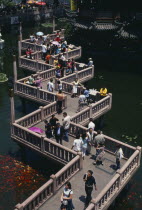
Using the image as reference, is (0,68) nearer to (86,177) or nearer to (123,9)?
(123,9)

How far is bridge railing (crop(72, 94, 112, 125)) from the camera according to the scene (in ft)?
A: 82.6

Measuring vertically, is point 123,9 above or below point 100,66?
above

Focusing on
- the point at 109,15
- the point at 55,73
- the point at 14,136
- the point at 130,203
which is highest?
the point at 109,15

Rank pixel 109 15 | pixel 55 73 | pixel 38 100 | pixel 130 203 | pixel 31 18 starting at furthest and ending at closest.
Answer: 1. pixel 31 18
2. pixel 109 15
3. pixel 55 73
4. pixel 38 100
5. pixel 130 203

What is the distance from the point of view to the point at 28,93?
3030cm

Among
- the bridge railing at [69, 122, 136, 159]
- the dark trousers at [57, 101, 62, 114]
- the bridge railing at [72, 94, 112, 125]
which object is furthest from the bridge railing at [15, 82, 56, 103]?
the bridge railing at [69, 122, 136, 159]

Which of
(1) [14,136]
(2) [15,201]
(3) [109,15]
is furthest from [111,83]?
(2) [15,201]

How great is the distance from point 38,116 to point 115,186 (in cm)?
922

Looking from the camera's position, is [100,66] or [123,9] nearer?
[100,66]

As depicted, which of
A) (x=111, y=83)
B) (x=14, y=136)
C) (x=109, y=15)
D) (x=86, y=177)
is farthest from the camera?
(x=109, y=15)

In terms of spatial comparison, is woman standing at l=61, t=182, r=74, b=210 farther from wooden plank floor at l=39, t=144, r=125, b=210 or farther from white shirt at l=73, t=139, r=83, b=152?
white shirt at l=73, t=139, r=83, b=152

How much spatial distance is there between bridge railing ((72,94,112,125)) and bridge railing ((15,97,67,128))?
→ 2510mm

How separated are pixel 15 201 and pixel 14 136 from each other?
4690 mm

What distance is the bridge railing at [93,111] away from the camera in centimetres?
2517
